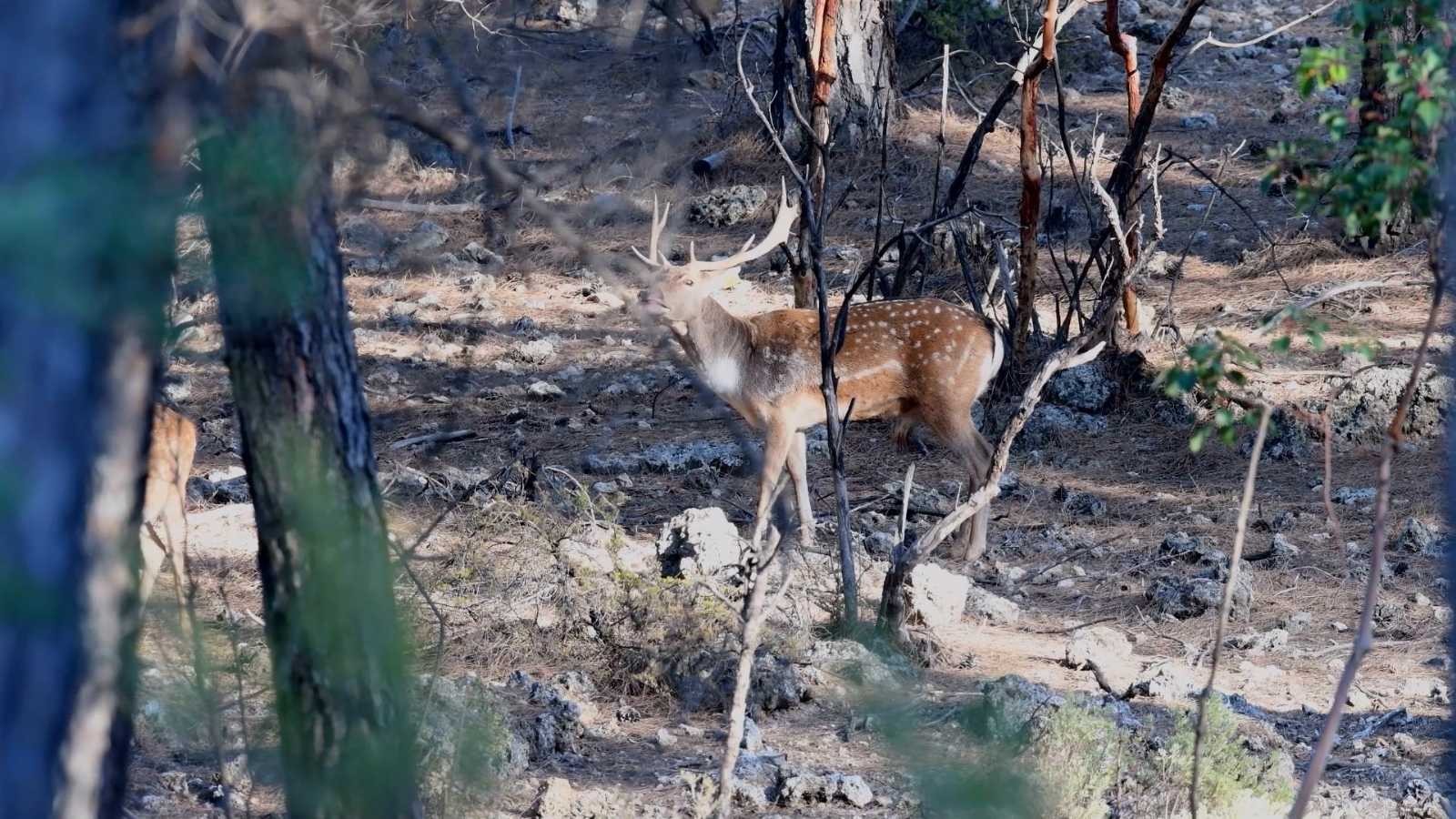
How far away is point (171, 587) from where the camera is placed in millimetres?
6305

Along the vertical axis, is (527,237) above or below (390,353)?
above

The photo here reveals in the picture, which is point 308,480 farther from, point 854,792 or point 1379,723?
point 1379,723

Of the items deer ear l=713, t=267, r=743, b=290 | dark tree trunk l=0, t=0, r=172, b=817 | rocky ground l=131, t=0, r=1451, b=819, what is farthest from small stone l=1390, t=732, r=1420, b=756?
dark tree trunk l=0, t=0, r=172, b=817

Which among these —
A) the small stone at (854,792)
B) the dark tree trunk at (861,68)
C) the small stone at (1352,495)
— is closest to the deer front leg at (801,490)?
the small stone at (854,792)

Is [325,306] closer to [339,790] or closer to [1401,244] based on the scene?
[339,790]

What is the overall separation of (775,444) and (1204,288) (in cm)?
462

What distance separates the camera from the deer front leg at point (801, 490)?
26.4 feet

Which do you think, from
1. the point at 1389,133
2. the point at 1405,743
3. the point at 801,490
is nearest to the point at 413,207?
the point at 1389,133

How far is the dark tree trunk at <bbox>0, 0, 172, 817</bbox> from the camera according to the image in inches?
75.6

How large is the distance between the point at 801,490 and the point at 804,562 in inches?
42.6

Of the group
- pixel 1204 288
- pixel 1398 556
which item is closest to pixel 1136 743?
pixel 1398 556

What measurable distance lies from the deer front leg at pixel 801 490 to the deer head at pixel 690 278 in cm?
101

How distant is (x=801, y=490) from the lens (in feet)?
27.5

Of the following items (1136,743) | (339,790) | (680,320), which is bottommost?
(1136,743)
